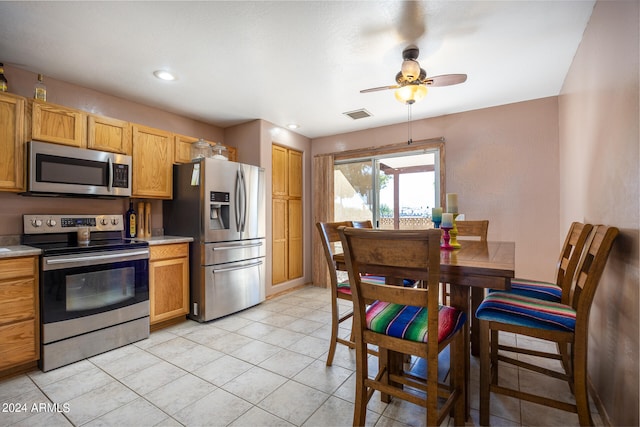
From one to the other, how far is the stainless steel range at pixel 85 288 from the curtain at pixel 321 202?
8.09 ft

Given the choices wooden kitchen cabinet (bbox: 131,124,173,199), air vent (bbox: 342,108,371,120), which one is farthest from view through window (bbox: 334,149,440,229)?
wooden kitchen cabinet (bbox: 131,124,173,199)

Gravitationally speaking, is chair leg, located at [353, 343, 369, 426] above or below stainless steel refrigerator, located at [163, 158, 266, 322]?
below

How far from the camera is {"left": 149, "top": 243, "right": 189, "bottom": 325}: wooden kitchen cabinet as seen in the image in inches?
113

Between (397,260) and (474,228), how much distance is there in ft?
6.54

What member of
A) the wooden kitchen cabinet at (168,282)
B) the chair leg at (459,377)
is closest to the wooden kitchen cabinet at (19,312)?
the wooden kitchen cabinet at (168,282)

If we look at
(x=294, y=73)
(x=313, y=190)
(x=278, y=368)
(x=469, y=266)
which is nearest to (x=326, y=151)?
(x=313, y=190)

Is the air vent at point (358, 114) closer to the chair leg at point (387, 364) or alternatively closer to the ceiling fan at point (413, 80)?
the ceiling fan at point (413, 80)

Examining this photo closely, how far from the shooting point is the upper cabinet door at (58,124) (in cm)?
239

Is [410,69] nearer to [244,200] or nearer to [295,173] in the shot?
[244,200]

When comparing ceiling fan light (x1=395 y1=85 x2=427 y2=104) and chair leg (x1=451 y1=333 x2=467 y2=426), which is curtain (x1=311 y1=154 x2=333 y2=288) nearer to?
ceiling fan light (x1=395 y1=85 x2=427 y2=104)

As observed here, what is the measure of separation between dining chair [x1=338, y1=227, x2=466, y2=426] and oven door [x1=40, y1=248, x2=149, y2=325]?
2.20 m

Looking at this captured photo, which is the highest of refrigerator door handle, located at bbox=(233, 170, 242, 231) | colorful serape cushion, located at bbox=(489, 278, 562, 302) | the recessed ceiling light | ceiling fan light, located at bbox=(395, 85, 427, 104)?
the recessed ceiling light

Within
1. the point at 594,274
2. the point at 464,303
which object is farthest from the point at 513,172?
the point at 464,303

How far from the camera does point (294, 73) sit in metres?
2.66
